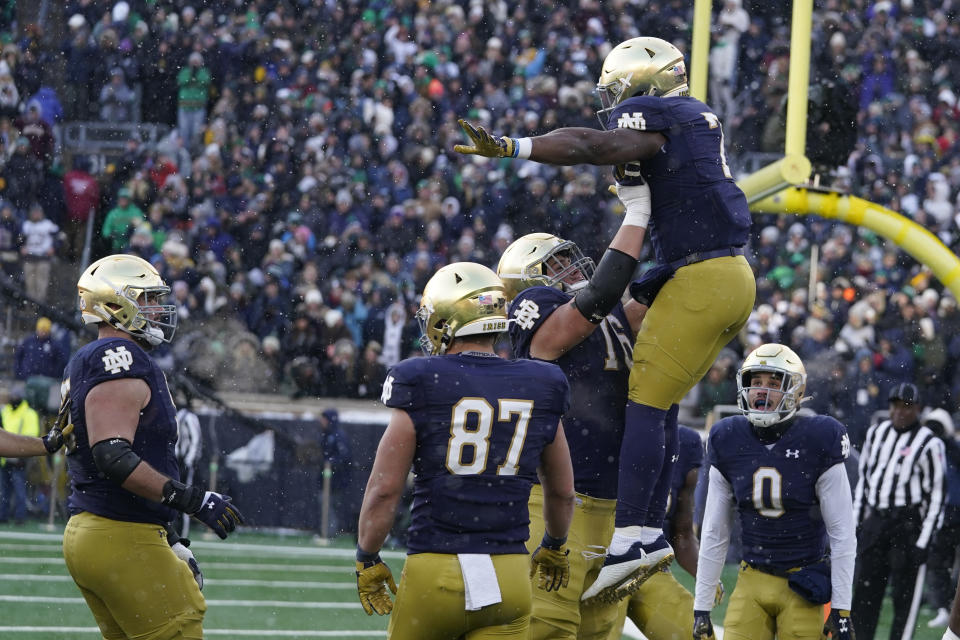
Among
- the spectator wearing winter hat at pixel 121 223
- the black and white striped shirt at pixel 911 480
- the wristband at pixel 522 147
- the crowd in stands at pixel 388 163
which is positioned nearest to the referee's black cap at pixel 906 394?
the black and white striped shirt at pixel 911 480

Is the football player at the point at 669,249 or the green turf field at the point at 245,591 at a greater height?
the football player at the point at 669,249

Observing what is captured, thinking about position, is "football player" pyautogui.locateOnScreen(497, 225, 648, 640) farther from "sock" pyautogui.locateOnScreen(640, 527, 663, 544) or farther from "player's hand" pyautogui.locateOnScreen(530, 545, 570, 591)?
"player's hand" pyautogui.locateOnScreen(530, 545, 570, 591)

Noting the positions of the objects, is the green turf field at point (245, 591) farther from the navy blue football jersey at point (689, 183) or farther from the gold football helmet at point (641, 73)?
the gold football helmet at point (641, 73)

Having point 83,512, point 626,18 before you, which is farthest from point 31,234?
point 83,512

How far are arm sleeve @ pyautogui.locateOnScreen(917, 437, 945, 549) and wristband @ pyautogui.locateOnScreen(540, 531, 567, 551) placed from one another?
5.13 meters

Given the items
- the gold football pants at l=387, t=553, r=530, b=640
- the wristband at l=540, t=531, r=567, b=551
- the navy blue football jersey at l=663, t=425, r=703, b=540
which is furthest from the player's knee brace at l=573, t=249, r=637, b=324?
the navy blue football jersey at l=663, t=425, r=703, b=540

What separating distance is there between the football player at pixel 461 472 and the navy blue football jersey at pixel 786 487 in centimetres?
209

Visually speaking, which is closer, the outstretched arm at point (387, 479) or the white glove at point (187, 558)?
the outstretched arm at point (387, 479)

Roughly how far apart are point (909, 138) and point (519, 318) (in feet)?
46.2

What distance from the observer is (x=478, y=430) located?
442 cm

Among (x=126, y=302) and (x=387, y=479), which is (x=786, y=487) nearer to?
(x=387, y=479)

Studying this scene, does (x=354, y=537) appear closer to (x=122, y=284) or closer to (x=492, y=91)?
(x=492, y=91)

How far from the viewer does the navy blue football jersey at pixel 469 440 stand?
14.4 ft

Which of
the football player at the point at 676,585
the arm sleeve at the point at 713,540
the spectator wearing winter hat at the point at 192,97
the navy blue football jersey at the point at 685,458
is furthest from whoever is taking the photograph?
the spectator wearing winter hat at the point at 192,97
